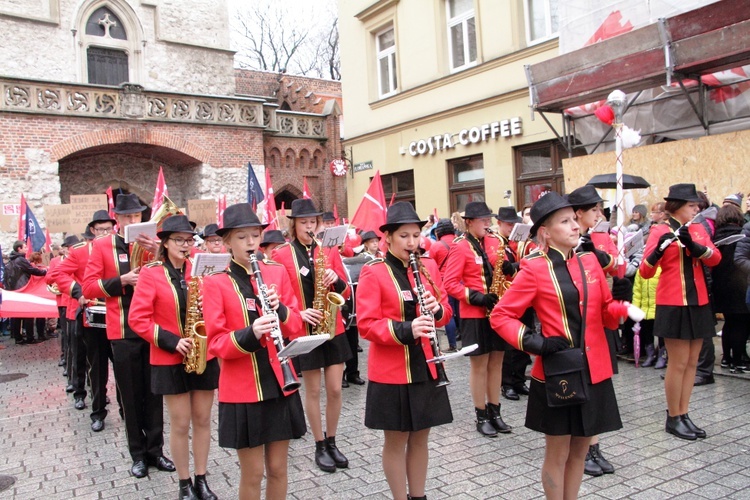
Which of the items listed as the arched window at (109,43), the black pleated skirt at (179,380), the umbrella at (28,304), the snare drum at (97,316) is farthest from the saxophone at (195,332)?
the arched window at (109,43)

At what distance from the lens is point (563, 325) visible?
3.73 meters

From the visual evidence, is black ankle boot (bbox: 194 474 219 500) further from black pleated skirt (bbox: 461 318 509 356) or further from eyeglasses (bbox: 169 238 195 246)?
black pleated skirt (bbox: 461 318 509 356)

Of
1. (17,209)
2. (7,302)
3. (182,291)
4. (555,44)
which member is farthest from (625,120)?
(17,209)

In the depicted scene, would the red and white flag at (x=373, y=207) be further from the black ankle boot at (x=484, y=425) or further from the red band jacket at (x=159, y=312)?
the red band jacket at (x=159, y=312)

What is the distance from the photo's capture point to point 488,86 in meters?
15.7

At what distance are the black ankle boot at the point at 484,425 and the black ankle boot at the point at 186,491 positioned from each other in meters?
2.71

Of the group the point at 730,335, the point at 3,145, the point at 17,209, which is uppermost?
the point at 3,145

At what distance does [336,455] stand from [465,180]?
12.6 meters

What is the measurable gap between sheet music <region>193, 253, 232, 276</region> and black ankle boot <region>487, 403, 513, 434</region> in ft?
11.1

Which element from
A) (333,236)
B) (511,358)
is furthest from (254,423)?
(511,358)

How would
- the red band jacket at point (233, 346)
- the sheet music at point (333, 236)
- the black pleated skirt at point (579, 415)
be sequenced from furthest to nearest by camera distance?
1. the sheet music at point (333, 236)
2. the red band jacket at point (233, 346)
3. the black pleated skirt at point (579, 415)

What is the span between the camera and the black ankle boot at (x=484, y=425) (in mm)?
5996

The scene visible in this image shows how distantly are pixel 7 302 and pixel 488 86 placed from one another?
39.0ft

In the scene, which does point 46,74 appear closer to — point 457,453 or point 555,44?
point 555,44
